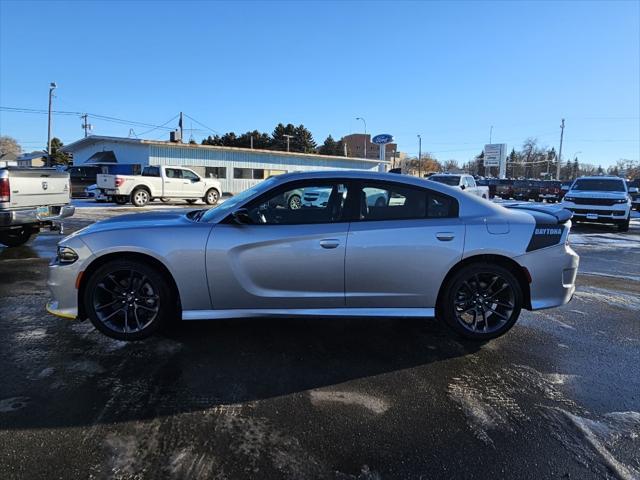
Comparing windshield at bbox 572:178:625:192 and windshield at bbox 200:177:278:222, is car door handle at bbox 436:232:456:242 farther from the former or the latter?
windshield at bbox 572:178:625:192

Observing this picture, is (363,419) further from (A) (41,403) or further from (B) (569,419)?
(A) (41,403)

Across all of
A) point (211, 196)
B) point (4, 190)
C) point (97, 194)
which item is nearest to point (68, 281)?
point (4, 190)

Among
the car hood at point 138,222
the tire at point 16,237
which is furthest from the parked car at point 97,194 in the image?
the car hood at point 138,222

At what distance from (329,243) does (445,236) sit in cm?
105

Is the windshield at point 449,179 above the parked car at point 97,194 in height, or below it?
above

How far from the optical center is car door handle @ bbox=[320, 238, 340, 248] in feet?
12.9

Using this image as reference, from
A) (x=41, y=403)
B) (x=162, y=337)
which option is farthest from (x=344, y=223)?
(x=41, y=403)

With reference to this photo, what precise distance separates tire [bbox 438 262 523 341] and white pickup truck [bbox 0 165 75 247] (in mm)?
7515

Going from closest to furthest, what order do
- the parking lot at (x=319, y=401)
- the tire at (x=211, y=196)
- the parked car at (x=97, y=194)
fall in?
the parking lot at (x=319, y=401), the parked car at (x=97, y=194), the tire at (x=211, y=196)

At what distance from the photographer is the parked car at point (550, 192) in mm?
38062

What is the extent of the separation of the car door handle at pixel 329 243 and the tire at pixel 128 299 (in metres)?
1.43

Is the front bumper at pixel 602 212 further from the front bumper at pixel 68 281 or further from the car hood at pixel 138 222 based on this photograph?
the front bumper at pixel 68 281

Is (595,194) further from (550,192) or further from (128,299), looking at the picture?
(550,192)

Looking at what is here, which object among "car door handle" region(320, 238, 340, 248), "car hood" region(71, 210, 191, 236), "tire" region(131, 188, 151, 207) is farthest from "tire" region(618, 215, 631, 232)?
"tire" region(131, 188, 151, 207)
